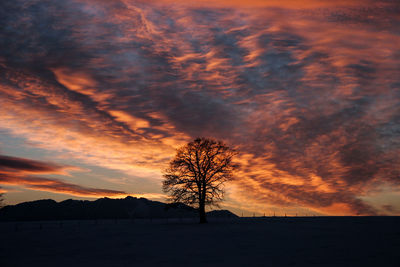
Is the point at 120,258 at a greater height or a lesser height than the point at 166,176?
lesser

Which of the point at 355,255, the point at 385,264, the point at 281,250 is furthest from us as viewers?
the point at 281,250

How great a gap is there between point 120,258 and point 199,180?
3603cm

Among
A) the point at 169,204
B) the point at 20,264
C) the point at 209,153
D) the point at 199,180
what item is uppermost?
the point at 209,153

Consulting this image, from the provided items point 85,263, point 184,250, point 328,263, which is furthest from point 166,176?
point 328,263

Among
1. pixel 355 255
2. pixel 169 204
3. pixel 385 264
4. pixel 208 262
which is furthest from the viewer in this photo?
pixel 169 204

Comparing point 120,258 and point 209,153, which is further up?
point 209,153

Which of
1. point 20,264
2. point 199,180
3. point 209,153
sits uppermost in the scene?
point 209,153

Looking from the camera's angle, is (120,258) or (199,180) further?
(199,180)

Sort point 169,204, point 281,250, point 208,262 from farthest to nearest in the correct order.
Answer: point 169,204 → point 281,250 → point 208,262

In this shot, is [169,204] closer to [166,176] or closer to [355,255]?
[166,176]

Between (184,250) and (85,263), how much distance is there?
7730 mm

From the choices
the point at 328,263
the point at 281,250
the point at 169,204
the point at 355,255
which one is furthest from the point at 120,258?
the point at 169,204

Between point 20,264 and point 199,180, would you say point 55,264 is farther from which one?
point 199,180

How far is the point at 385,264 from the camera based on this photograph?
1930cm
